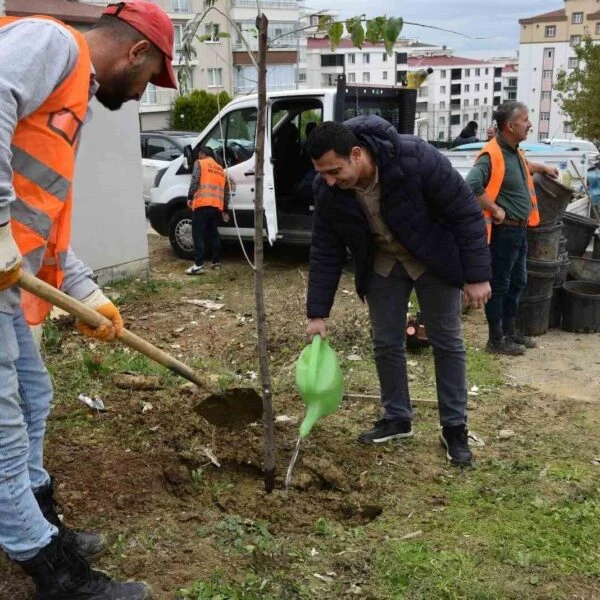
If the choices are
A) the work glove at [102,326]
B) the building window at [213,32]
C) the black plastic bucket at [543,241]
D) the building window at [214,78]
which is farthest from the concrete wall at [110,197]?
the building window at [214,78]

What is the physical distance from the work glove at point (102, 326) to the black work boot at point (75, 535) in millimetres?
623

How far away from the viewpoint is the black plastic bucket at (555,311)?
6824mm

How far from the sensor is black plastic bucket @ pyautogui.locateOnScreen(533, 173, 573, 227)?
6.06m

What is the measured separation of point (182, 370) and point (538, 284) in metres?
4.21

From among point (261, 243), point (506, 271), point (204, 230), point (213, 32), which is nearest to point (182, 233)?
point (204, 230)

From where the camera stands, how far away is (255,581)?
2713 millimetres

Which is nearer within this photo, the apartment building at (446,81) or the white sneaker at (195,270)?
the white sneaker at (195,270)

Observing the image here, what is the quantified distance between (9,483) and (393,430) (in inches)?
90.2

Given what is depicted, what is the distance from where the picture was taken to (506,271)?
579 centimetres

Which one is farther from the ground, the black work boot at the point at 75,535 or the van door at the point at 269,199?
the van door at the point at 269,199

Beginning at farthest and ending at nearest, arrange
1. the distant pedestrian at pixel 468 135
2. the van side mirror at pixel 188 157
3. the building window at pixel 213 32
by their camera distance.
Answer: the distant pedestrian at pixel 468 135 → the van side mirror at pixel 188 157 → the building window at pixel 213 32

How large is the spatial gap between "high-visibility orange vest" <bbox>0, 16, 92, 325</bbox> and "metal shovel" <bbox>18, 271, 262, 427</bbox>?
4.2 inches

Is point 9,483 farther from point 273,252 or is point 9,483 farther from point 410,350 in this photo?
point 273,252

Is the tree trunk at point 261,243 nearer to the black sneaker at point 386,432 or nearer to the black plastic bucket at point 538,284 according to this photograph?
the black sneaker at point 386,432
